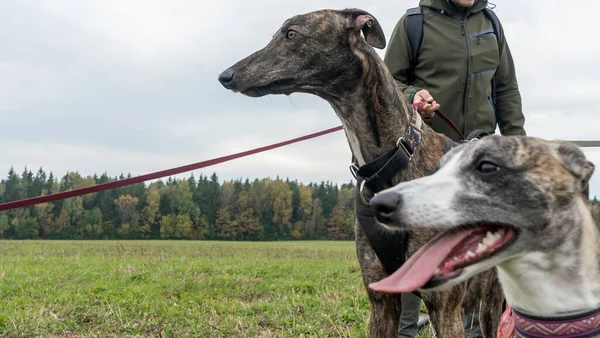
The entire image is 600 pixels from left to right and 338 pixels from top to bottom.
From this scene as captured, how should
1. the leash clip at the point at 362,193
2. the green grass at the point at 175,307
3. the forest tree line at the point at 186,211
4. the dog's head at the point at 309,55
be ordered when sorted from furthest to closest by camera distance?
1. the forest tree line at the point at 186,211
2. the green grass at the point at 175,307
3. the dog's head at the point at 309,55
4. the leash clip at the point at 362,193

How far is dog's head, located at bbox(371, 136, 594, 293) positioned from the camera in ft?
8.79

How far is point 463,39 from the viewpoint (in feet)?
16.7

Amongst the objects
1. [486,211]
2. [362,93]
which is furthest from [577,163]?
[362,93]

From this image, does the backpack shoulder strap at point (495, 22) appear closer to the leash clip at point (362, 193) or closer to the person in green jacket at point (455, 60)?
the person in green jacket at point (455, 60)

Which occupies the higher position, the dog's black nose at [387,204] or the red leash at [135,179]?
the red leash at [135,179]

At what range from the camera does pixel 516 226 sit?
2.73 metres

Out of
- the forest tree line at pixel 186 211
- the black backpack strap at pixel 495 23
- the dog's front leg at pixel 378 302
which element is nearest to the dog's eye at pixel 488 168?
the dog's front leg at pixel 378 302

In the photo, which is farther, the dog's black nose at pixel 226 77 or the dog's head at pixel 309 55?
the dog's black nose at pixel 226 77

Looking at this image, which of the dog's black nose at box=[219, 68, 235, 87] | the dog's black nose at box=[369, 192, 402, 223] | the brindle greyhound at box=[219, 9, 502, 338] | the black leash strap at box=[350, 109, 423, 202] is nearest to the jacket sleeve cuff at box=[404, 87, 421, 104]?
the brindle greyhound at box=[219, 9, 502, 338]

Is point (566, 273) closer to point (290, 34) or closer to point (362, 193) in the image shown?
point (362, 193)

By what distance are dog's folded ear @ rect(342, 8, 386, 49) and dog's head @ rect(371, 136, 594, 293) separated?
181 cm

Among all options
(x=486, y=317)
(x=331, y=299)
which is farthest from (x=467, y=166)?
(x=331, y=299)

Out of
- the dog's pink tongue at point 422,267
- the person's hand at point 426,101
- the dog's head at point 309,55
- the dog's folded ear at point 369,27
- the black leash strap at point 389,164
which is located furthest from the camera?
the person's hand at point 426,101

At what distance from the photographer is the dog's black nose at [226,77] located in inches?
172
